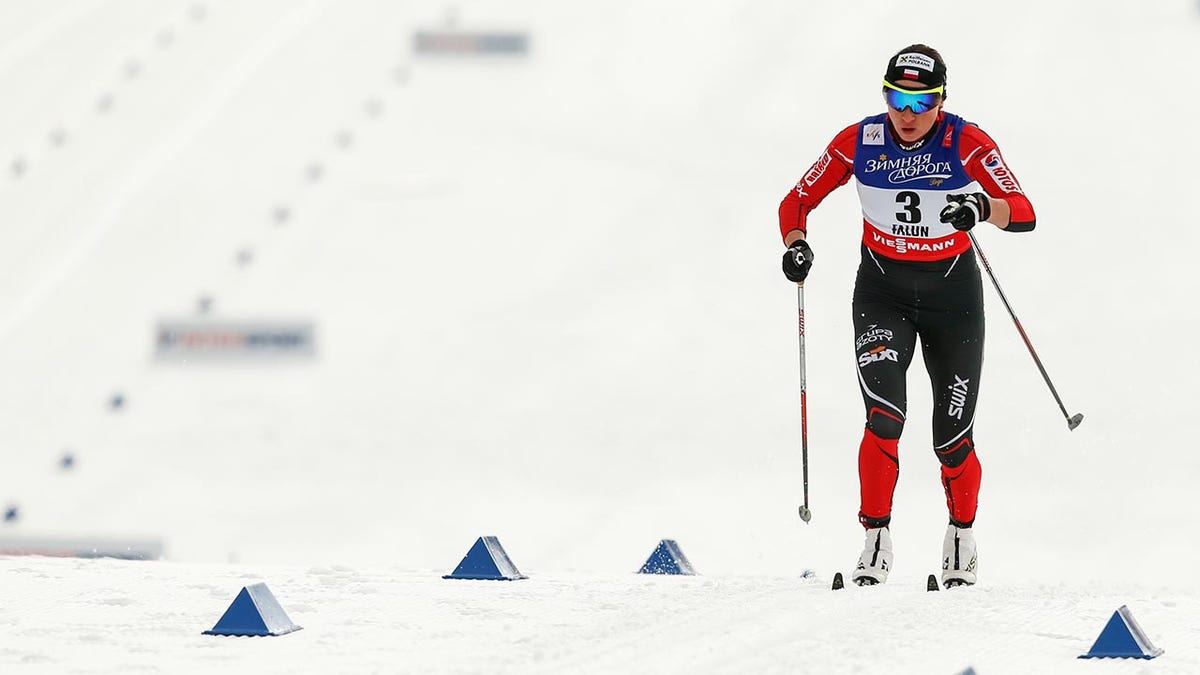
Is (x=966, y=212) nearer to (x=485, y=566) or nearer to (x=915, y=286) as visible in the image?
(x=915, y=286)

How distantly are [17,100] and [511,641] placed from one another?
12.3m

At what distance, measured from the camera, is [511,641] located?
4.00m

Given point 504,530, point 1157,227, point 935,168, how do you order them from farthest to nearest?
point 1157,227
point 504,530
point 935,168

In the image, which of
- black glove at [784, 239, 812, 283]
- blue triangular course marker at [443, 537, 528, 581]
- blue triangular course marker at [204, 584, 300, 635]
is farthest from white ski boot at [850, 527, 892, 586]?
blue triangular course marker at [204, 584, 300, 635]

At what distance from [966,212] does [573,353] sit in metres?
5.40

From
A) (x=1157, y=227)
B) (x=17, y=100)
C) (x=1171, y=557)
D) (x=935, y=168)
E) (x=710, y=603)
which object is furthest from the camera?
(x=17, y=100)

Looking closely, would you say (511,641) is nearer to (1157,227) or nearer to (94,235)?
(1157,227)

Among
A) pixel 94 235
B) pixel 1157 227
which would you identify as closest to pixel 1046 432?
pixel 1157 227

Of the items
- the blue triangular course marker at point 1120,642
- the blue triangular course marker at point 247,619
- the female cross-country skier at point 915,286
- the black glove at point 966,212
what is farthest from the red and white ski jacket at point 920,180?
the blue triangular course marker at point 247,619

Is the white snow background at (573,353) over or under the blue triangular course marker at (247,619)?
over

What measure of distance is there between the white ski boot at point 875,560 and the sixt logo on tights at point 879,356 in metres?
0.48

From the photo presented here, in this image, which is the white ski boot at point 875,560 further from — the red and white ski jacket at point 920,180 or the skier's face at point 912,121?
the skier's face at point 912,121

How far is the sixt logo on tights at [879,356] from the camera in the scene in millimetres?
5012

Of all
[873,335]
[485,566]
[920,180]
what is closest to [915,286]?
[873,335]
